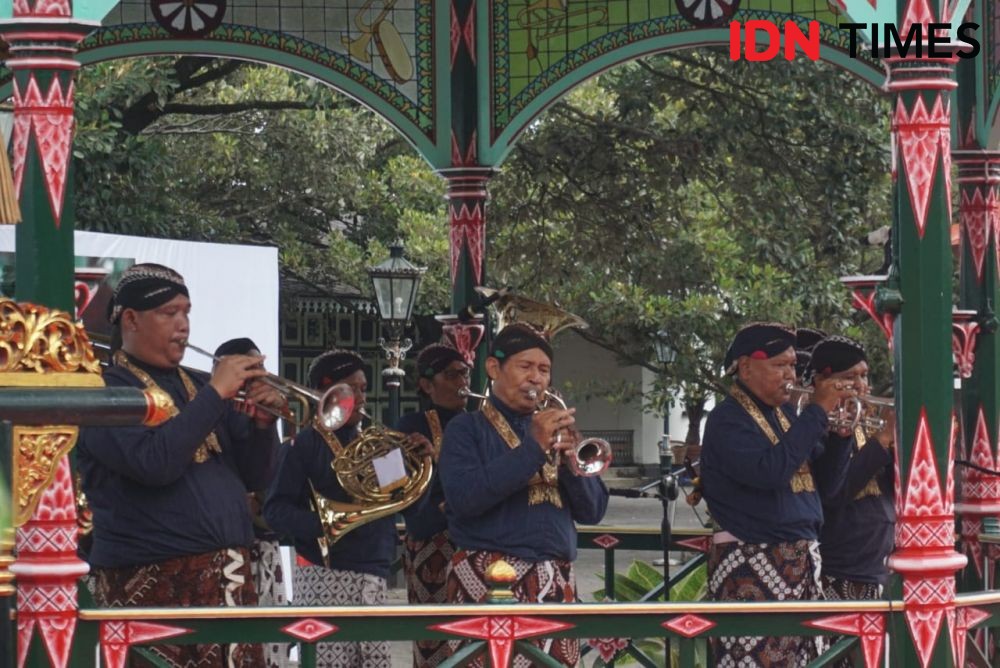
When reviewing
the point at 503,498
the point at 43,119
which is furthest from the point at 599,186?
the point at 43,119

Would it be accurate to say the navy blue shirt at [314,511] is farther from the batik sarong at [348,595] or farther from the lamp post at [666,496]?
the lamp post at [666,496]

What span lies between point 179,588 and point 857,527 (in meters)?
2.99

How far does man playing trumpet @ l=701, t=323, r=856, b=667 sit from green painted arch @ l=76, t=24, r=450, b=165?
11.2ft

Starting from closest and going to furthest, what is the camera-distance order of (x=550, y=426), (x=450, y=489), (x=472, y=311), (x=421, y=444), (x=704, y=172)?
(x=550, y=426), (x=450, y=489), (x=421, y=444), (x=472, y=311), (x=704, y=172)

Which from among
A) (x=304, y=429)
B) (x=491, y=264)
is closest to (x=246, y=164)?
(x=491, y=264)

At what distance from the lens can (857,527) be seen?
8.03 meters

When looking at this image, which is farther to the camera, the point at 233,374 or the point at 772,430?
the point at 772,430

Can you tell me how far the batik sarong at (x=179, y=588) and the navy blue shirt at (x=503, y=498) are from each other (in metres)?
0.90

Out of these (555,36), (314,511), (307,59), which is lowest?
(314,511)

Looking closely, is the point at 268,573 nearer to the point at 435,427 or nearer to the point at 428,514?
the point at 428,514

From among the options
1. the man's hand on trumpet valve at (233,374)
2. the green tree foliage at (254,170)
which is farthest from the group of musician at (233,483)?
the green tree foliage at (254,170)

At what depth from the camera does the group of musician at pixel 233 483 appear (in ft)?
20.9

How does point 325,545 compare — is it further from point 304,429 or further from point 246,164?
point 246,164

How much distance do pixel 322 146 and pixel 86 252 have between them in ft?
27.5
